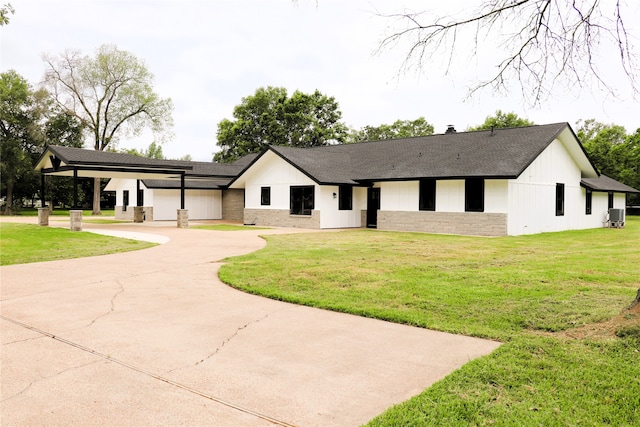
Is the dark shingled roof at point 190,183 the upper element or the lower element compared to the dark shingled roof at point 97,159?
lower

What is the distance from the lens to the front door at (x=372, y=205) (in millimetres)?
25469

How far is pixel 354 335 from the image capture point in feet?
18.0

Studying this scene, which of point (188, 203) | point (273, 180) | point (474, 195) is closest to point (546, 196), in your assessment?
point (474, 195)

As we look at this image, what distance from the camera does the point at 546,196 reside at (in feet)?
73.6

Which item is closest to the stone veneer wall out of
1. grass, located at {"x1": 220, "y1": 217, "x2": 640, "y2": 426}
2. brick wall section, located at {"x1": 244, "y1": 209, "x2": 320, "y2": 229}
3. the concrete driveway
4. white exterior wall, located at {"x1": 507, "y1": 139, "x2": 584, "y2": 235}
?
brick wall section, located at {"x1": 244, "y1": 209, "x2": 320, "y2": 229}

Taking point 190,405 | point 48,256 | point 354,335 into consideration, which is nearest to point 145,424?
point 190,405

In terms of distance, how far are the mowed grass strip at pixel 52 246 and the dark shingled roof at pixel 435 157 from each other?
10674mm

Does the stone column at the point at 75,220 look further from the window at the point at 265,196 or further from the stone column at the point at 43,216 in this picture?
the window at the point at 265,196

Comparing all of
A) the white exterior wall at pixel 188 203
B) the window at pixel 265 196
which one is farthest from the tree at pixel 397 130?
the window at pixel 265 196

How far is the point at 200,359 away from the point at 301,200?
20.6 metres

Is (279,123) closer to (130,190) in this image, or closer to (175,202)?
(130,190)

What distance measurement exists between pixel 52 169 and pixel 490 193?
23321 mm

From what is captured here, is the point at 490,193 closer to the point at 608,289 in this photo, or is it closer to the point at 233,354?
the point at 608,289

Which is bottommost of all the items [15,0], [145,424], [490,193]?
[145,424]
